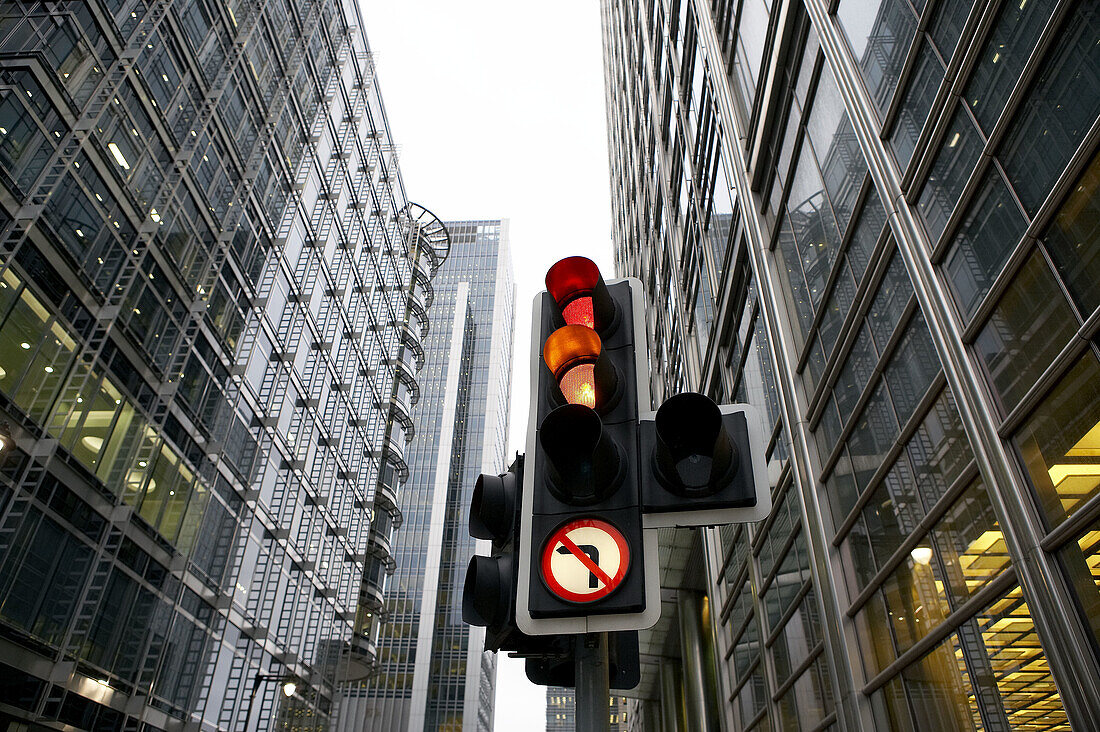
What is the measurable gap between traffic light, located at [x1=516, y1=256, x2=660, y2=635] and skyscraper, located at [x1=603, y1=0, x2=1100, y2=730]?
5.03 metres

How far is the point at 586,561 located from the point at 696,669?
25265 mm

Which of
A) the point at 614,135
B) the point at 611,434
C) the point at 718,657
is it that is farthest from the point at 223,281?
the point at 614,135

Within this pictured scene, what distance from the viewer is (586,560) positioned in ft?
7.50

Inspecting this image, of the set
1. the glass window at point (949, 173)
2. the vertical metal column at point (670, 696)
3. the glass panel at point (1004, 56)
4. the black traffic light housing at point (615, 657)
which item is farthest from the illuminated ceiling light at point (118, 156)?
the vertical metal column at point (670, 696)

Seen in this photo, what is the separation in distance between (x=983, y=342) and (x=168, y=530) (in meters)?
22.9

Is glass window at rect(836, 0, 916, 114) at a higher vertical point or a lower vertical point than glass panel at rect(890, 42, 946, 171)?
higher

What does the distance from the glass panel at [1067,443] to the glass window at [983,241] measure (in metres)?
1.52

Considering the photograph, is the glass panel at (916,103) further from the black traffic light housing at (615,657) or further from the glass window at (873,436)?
the black traffic light housing at (615,657)

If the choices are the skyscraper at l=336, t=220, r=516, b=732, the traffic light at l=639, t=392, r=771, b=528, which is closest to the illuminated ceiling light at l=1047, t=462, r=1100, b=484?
the traffic light at l=639, t=392, r=771, b=528

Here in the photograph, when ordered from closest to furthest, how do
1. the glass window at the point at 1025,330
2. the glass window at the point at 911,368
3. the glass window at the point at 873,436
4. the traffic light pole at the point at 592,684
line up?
the traffic light pole at the point at 592,684, the glass window at the point at 1025,330, the glass window at the point at 911,368, the glass window at the point at 873,436

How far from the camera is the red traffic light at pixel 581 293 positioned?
2.88m

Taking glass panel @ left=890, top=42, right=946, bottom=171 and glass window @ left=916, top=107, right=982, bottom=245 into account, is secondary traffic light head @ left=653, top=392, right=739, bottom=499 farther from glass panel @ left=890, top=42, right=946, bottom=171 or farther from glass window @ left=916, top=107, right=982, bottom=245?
glass panel @ left=890, top=42, right=946, bottom=171

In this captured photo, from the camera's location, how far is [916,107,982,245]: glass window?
25.7ft

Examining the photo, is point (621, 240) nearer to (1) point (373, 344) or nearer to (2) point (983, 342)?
(1) point (373, 344)
